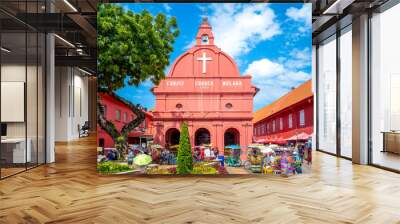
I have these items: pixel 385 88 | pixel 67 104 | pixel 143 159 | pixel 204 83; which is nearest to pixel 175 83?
pixel 204 83

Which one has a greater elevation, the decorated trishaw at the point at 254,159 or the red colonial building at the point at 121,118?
the red colonial building at the point at 121,118

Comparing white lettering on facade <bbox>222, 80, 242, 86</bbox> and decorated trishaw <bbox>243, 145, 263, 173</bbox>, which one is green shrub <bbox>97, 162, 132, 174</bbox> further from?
white lettering on facade <bbox>222, 80, 242, 86</bbox>

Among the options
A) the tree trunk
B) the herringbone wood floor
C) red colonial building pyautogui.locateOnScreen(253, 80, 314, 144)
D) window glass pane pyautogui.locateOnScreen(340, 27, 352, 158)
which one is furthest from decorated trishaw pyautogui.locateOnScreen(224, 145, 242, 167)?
window glass pane pyautogui.locateOnScreen(340, 27, 352, 158)

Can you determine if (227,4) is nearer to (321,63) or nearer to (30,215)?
(30,215)

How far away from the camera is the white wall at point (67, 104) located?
1644 centimetres

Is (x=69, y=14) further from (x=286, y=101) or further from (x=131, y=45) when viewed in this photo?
(x=286, y=101)

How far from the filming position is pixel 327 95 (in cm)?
1097

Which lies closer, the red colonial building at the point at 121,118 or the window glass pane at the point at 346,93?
the red colonial building at the point at 121,118

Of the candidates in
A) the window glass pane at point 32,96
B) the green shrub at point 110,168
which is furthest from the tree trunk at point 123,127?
the window glass pane at point 32,96

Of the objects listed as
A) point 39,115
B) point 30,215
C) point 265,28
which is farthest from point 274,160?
point 39,115

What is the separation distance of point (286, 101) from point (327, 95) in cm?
451

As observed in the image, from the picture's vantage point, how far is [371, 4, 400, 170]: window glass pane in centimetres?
733

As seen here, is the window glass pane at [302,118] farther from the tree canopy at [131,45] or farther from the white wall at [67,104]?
the white wall at [67,104]

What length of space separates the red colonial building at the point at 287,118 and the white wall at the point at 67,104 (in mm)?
11773
